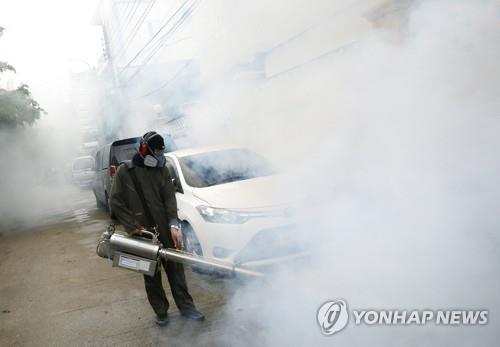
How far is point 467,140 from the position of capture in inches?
111

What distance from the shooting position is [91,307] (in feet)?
12.0

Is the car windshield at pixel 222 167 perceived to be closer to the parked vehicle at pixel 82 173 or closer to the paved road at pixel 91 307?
the paved road at pixel 91 307

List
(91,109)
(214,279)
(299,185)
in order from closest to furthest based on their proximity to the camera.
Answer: (299,185) < (214,279) < (91,109)

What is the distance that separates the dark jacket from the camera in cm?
306

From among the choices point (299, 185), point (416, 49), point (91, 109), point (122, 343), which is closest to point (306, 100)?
point (299, 185)

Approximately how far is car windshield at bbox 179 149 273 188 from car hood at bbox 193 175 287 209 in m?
0.21

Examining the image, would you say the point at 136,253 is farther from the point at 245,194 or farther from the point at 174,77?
the point at 174,77

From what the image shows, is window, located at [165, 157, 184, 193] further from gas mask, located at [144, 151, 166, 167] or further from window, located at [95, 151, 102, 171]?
window, located at [95, 151, 102, 171]

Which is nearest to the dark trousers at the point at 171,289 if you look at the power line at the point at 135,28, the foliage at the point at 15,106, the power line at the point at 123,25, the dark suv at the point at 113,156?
the dark suv at the point at 113,156

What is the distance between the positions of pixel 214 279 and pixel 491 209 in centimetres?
239

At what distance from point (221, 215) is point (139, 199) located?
0.87 m

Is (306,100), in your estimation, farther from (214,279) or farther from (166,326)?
(166,326)

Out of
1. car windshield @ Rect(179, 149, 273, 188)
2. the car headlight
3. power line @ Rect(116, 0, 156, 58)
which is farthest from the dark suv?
the car headlight

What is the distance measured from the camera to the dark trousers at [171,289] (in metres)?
3.14
